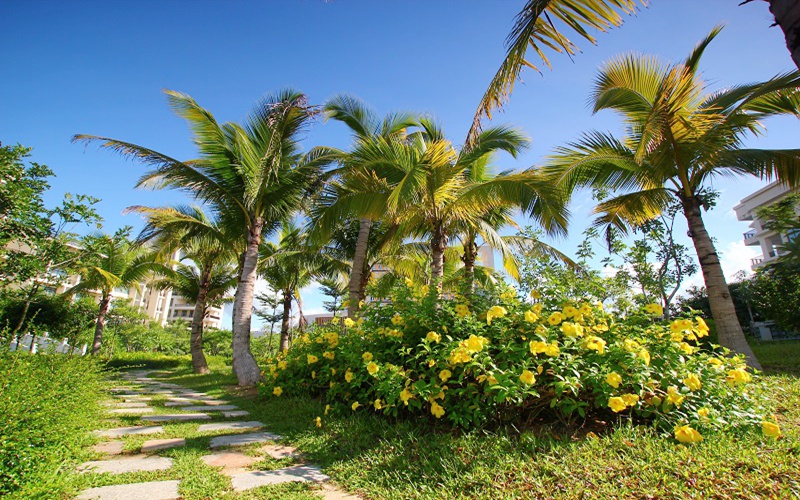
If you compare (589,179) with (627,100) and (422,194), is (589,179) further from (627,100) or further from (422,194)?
(422,194)

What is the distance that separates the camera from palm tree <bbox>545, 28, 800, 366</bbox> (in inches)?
236

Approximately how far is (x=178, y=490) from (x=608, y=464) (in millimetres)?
2813

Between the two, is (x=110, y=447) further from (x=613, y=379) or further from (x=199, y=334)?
(x=199, y=334)

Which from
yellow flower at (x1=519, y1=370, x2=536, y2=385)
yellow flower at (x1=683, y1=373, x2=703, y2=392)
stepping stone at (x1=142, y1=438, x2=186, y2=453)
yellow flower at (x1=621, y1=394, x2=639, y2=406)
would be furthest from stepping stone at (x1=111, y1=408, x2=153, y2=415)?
yellow flower at (x1=683, y1=373, x2=703, y2=392)

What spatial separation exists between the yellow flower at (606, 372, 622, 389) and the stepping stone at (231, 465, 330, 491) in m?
2.16

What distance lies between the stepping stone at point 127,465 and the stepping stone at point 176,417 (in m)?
1.83

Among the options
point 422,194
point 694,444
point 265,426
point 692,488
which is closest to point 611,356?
point 694,444

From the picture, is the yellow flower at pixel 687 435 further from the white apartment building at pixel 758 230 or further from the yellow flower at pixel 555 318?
the white apartment building at pixel 758 230

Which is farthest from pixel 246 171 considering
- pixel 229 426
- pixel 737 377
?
pixel 737 377

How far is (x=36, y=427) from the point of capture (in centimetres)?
247

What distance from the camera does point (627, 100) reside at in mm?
6750

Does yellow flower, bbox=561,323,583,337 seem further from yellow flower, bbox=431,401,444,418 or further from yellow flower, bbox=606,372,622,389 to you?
yellow flower, bbox=431,401,444,418

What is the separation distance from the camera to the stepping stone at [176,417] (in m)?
4.85

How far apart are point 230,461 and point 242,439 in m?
0.72
